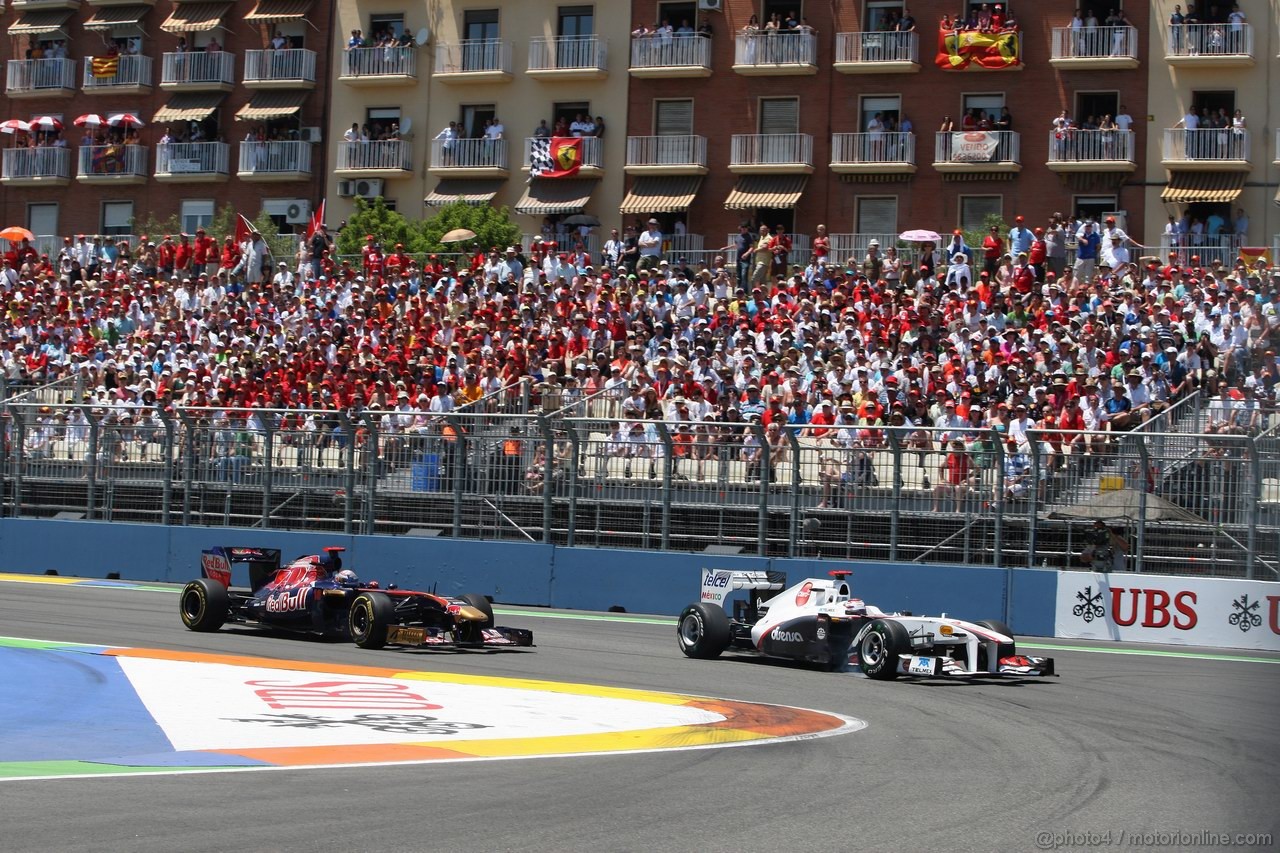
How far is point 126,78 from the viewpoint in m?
49.1

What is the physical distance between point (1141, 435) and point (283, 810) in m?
12.7

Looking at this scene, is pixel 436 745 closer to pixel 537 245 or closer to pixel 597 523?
pixel 597 523

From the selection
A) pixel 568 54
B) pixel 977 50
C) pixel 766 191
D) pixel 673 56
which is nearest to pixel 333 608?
pixel 766 191

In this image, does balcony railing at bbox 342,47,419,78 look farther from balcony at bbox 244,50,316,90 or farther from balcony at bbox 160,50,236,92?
balcony at bbox 160,50,236,92

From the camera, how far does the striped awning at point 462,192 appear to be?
143 ft

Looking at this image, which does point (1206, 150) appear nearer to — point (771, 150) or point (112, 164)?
point (771, 150)

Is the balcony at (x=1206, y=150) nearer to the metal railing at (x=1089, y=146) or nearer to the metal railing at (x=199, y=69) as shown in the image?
the metal railing at (x=1089, y=146)

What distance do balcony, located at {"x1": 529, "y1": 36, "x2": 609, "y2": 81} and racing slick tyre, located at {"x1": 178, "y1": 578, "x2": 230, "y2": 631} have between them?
2793cm

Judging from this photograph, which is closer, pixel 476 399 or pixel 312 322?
pixel 476 399

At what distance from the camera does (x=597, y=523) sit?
2183cm

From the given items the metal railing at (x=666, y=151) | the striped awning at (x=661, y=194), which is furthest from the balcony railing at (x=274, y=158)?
the striped awning at (x=661, y=194)

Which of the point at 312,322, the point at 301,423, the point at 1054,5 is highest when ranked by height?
the point at 1054,5

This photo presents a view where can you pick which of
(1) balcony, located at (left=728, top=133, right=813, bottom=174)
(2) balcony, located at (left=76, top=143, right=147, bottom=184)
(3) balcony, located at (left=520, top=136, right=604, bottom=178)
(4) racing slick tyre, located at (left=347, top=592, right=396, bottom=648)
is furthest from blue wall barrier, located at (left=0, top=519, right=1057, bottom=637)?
(2) balcony, located at (left=76, top=143, right=147, bottom=184)

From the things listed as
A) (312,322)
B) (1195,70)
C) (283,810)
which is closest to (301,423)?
(312,322)
